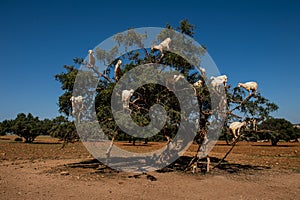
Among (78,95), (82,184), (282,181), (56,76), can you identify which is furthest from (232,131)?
(56,76)

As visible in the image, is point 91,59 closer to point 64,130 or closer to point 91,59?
point 91,59

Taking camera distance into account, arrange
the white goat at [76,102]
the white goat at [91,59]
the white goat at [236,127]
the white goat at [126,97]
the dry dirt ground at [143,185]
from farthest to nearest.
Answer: the white goat at [76,102], the white goat at [91,59], the white goat at [236,127], the white goat at [126,97], the dry dirt ground at [143,185]

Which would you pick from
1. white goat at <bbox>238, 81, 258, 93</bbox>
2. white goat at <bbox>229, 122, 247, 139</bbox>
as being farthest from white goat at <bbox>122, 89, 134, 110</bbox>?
white goat at <bbox>238, 81, 258, 93</bbox>

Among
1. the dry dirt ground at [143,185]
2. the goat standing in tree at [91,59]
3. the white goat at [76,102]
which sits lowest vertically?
the dry dirt ground at [143,185]

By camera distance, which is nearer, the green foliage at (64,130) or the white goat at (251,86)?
the white goat at (251,86)

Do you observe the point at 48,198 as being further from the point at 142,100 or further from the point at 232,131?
the point at 232,131

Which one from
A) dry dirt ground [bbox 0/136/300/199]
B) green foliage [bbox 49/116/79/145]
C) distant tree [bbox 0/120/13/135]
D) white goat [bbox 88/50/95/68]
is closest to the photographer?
dry dirt ground [bbox 0/136/300/199]

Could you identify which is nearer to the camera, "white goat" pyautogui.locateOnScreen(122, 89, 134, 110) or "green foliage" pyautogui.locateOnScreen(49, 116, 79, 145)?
"white goat" pyautogui.locateOnScreen(122, 89, 134, 110)

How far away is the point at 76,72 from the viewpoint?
48.7ft

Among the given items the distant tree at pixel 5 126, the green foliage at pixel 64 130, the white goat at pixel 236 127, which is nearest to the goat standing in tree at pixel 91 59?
the green foliage at pixel 64 130

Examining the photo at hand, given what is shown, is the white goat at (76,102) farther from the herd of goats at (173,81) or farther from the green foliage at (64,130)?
the green foliage at (64,130)

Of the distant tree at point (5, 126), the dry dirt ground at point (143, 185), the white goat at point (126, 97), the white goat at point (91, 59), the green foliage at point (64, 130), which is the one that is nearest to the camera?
the dry dirt ground at point (143, 185)

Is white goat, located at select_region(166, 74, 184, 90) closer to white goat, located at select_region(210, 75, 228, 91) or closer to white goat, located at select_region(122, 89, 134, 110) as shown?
white goat, located at select_region(210, 75, 228, 91)

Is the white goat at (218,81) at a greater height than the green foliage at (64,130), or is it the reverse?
the white goat at (218,81)
